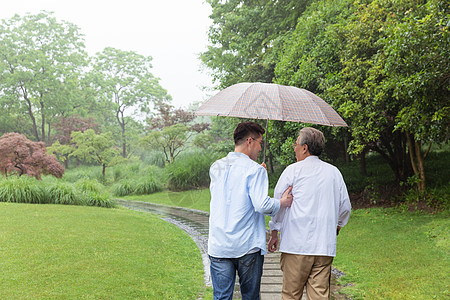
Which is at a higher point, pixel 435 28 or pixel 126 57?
pixel 126 57

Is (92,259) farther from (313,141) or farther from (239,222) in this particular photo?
(313,141)

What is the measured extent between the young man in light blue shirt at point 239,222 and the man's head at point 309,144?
45cm

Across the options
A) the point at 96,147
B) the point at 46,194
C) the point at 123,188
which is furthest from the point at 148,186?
the point at 46,194

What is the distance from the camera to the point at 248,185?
224cm

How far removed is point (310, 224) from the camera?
2.40 meters

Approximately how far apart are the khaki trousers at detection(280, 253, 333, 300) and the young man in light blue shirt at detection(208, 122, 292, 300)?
296 millimetres

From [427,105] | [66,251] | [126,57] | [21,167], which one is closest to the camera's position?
[66,251]

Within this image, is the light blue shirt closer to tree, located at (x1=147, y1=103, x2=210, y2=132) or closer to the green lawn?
the green lawn

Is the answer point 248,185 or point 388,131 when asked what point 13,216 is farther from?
point 388,131

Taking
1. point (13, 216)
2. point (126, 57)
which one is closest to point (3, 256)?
point (13, 216)

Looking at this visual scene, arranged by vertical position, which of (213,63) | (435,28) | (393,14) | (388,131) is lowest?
(388,131)

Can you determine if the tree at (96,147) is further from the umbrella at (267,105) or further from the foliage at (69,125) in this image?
the umbrella at (267,105)

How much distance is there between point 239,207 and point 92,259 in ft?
11.9

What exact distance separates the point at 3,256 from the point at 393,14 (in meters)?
8.56
